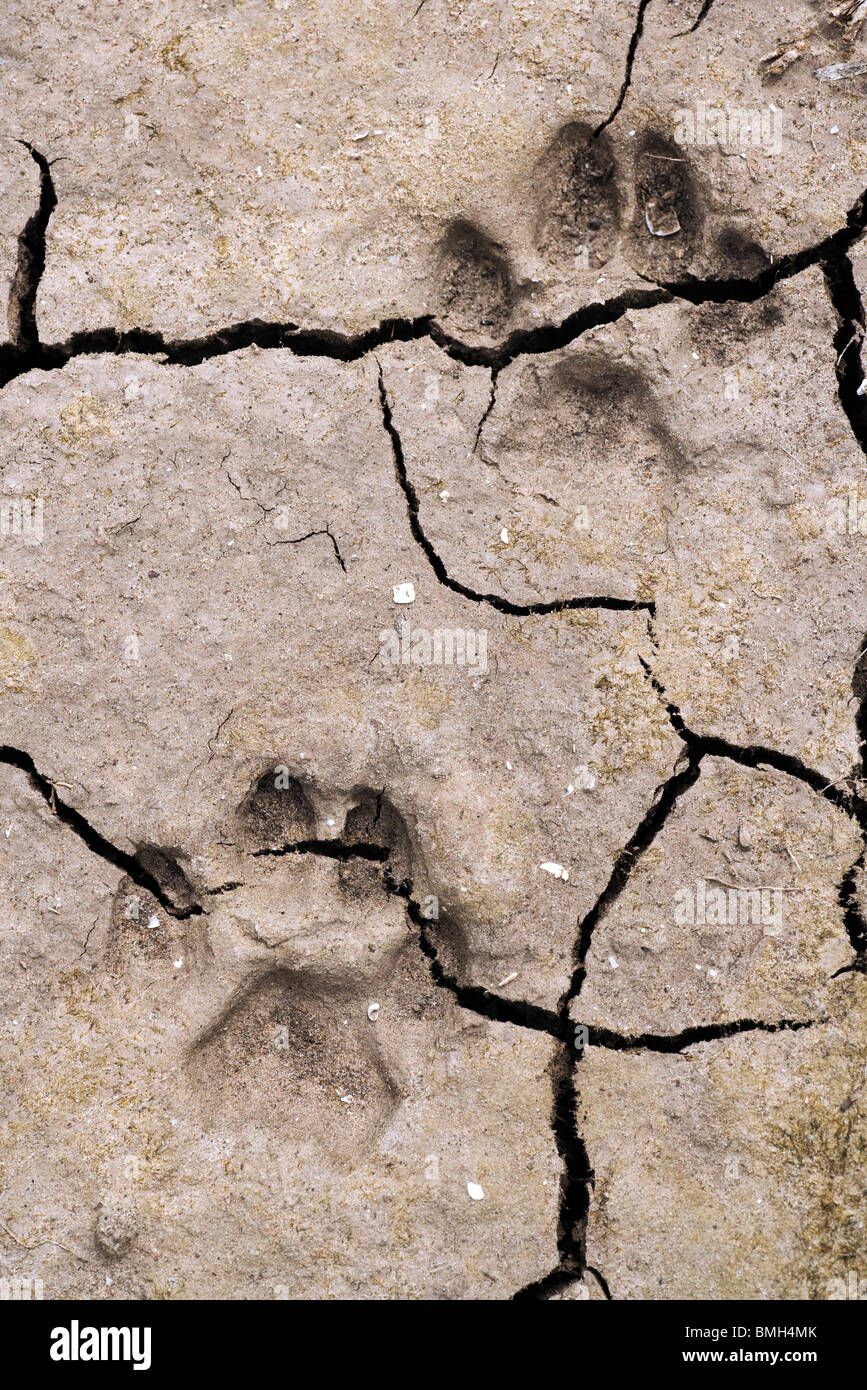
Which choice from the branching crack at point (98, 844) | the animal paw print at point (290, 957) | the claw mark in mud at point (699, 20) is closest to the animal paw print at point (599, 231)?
Answer: the claw mark in mud at point (699, 20)

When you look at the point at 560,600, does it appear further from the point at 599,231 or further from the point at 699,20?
the point at 699,20

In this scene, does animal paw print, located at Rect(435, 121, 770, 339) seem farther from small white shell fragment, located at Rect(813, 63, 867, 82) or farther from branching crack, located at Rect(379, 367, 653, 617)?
small white shell fragment, located at Rect(813, 63, 867, 82)

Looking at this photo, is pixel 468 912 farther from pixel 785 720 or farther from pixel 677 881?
pixel 785 720

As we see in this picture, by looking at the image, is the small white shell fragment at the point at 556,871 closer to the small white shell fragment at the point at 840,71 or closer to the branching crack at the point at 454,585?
the branching crack at the point at 454,585

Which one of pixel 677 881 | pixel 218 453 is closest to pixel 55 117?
pixel 218 453

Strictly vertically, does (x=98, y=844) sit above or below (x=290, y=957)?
above

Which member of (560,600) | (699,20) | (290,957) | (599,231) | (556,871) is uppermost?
(699,20)

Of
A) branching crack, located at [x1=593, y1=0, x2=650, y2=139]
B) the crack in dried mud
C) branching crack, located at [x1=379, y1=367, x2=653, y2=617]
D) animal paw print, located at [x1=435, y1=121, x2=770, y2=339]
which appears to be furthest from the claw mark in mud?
branching crack, located at [x1=379, y1=367, x2=653, y2=617]

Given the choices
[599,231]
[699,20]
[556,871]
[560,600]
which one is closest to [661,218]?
[599,231]

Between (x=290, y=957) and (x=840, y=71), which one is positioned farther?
(x=840, y=71)
